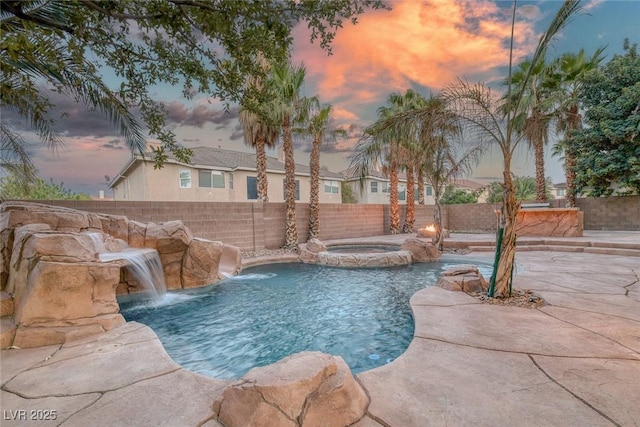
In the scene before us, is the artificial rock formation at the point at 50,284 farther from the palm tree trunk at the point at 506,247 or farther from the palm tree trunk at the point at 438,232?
the palm tree trunk at the point at 438,232

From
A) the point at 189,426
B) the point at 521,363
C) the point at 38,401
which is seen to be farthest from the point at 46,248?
the point at 521,363

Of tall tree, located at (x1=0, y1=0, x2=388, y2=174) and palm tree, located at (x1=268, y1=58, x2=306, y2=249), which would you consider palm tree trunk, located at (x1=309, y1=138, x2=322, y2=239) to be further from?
tall tree, located at (x1=0, y1=0, x2=388, y2=174)

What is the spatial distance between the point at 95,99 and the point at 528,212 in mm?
13963

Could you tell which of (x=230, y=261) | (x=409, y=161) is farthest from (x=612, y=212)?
(x=230, y=261)

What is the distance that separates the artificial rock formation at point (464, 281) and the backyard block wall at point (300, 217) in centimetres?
→ 760

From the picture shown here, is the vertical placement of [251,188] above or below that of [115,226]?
above

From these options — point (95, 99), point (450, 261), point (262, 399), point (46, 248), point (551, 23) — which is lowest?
point (450, 261)

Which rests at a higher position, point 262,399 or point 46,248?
point 46,248

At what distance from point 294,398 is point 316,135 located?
34.3ft

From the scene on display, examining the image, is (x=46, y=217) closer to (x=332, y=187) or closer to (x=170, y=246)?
(x=170, y=246)

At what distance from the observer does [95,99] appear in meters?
4.59

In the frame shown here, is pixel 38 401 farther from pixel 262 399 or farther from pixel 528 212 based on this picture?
pixel 528 212

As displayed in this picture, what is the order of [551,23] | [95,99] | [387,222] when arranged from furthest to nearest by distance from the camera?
[387,222], [95,99], [551,23]

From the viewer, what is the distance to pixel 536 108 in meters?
5.52
